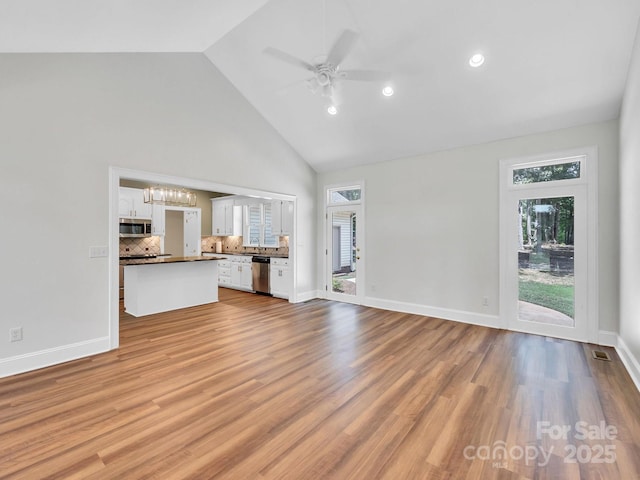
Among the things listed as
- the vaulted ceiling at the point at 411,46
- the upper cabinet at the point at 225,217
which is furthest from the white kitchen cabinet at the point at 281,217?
the vaulted ceiling at the point at 411,46

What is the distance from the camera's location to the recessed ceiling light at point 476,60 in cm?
333

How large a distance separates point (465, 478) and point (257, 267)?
6.01 meters

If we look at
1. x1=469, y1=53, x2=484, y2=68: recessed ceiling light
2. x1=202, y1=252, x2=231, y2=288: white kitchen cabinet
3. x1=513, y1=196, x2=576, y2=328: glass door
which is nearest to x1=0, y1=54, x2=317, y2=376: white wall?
Answer: x1=469, y1=53, x2=484, y2=68: recessed ceiling light

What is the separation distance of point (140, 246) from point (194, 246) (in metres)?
1.36

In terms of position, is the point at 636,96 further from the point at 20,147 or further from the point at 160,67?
the point at 20,147

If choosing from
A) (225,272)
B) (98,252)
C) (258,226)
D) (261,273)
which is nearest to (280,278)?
(261,273)

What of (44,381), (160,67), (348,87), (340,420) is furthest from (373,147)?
(44,381)

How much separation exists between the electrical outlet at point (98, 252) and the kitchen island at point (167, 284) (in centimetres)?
154

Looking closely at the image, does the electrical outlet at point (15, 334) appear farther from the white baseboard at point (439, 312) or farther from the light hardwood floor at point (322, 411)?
the white baseboard at point (439, 312)

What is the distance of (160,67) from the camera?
3957 millimetres

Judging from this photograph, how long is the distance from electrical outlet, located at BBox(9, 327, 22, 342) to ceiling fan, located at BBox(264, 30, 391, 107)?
3.66m

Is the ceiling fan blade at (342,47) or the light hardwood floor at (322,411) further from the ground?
the ceiling fan blade at (342,47)

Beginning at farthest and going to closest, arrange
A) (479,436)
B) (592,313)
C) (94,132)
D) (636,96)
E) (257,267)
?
(257,267) → (592,313) → (94,132) → (636,96) → (479,436)

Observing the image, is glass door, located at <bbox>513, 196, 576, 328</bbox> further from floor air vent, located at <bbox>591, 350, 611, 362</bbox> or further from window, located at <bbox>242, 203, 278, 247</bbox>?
window, located at <bbox>242, 203, 278, 247</bbox>
